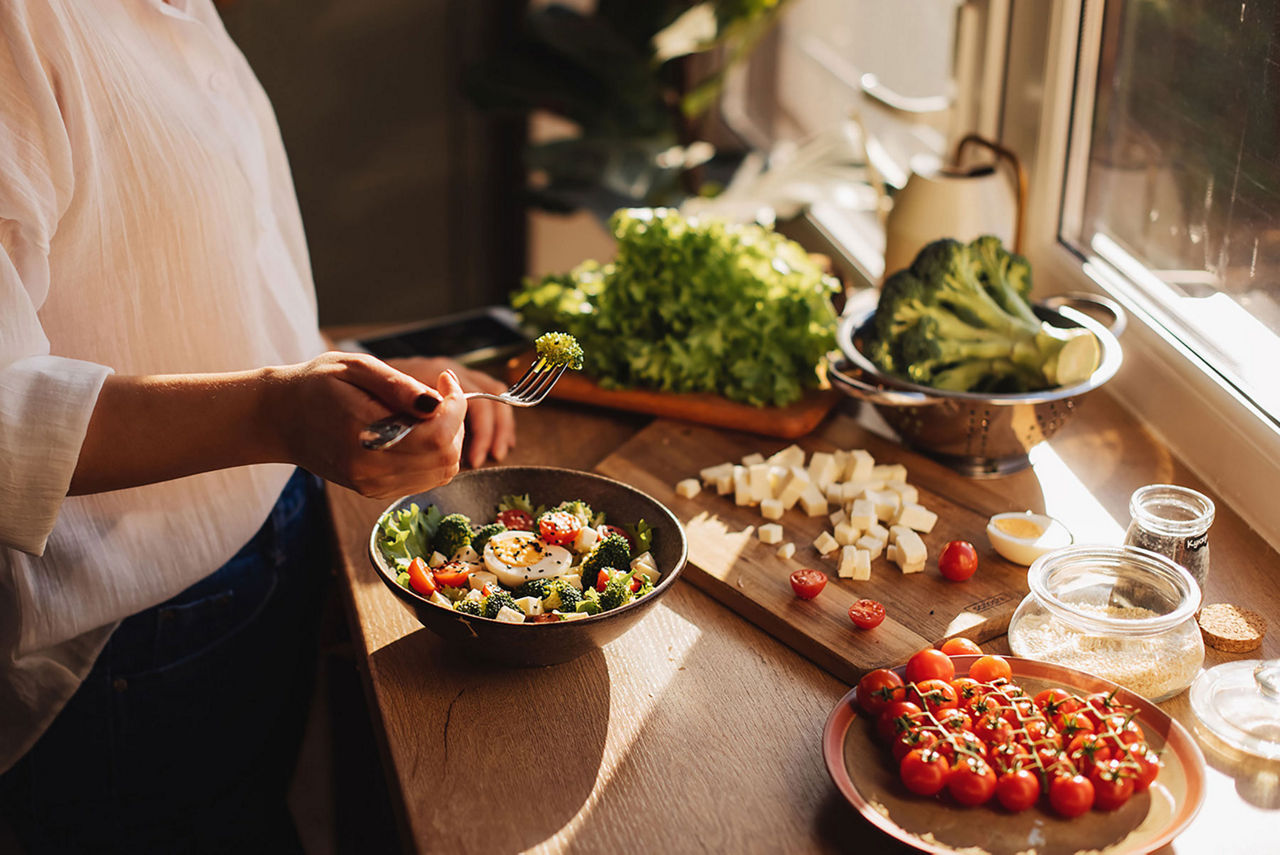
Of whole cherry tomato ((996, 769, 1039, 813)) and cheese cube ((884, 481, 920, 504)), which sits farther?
cheese cube ((884, 481, 920, 504))

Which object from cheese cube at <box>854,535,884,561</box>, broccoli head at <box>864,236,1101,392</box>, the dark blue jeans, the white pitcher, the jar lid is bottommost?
the dark blue jeans

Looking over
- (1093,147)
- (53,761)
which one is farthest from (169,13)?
(1093,147)

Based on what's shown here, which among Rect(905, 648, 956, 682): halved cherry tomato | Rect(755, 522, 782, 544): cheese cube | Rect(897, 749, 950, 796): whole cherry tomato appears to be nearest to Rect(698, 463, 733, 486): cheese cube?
Rect(755, 522, 782, 544): cheese cube

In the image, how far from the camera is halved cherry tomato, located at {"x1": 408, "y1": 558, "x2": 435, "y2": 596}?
43.5 inches

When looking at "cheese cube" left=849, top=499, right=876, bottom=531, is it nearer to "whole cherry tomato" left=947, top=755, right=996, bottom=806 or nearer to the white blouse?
"whole cherry tomato" left=947, top=755, right=996, bottom=806

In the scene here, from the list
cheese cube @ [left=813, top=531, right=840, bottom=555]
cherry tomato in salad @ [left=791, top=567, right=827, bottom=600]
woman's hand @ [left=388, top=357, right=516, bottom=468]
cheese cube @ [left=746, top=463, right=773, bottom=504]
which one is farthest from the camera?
woman's hand @ [left=388, top=357, right=516, bottom=468]

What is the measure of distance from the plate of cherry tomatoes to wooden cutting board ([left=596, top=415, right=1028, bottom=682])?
0.14 m

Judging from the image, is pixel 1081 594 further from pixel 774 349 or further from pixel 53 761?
pixel 53 761

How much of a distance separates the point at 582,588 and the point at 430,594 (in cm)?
16

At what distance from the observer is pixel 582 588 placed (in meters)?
1.16

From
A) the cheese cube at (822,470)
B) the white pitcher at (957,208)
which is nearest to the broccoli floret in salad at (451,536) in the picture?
the cheese cube at (822,470)

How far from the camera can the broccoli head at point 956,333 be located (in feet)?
4.81

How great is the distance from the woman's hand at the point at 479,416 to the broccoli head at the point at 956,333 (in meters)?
0.52

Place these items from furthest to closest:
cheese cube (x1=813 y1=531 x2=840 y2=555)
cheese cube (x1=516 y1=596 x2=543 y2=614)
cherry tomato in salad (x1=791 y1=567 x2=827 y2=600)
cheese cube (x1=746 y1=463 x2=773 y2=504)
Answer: cheese cube (x1=746 y1=463 x2=773 y2=504)
cheese cube (x1=813 y1=531 x2=840 y2=555)
cherry tomato in salad (x1=791 y1=567 x2=827 y2=600)
cheese cube (x1=516 y1=596 x2=543 y2=614)
